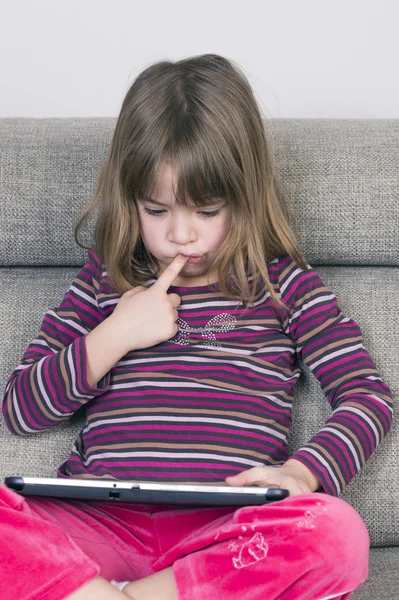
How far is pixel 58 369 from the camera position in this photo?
132cm

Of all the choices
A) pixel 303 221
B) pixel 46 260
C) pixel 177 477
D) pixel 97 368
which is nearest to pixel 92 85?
pixel 46 260

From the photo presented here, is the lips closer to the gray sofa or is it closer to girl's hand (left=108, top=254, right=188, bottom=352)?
girl's hand (left=108, top=254, right=188, bottom=352)

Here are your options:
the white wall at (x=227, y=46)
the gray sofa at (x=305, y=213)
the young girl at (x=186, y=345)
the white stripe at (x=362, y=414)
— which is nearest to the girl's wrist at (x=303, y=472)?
the young girl at (x=186, y=345)

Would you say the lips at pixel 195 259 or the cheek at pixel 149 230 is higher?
the cheek at pixel 149 230

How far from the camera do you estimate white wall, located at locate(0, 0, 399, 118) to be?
180cm

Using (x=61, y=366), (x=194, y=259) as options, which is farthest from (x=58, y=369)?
(x=194, y=259)

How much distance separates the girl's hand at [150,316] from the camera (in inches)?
52.0

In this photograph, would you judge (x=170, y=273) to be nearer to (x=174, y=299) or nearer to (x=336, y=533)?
(x=174, y=299)

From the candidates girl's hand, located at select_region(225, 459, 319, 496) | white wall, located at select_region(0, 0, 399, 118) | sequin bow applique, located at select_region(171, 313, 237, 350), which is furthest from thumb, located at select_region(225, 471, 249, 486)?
white wall, located at select_region(0, 0, 399, 118)

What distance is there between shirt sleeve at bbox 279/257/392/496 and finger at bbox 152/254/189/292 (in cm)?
17

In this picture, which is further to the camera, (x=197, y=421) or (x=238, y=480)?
(x=197, y=421)

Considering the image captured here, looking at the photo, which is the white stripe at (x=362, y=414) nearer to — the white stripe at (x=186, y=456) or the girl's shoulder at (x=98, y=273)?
the white stripe at (x=186, y=456)

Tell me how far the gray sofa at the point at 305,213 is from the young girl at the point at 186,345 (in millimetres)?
111

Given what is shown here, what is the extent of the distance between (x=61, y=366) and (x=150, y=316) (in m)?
0.15
